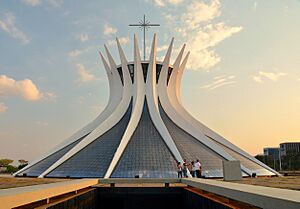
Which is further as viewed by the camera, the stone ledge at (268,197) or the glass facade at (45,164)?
the glass facade at (45,164)

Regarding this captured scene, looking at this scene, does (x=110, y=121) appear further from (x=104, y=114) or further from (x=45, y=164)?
(x=45, y=164)

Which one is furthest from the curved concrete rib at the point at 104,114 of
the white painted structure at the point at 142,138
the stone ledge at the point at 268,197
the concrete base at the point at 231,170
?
the stone ledge at the point at 268,197

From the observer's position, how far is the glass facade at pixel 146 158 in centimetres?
2524

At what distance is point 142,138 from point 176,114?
18.1ft

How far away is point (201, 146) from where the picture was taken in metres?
30.3

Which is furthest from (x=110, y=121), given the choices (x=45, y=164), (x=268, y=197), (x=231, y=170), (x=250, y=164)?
(x=268, y=197)

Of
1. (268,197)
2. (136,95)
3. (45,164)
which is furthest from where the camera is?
(136,95)

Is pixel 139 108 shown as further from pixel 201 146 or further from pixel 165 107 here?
pixel 201 146

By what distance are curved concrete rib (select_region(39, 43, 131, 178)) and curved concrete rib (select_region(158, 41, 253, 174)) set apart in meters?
3.75

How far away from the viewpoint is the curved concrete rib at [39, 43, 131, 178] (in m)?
28.9

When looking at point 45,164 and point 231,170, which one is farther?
point 45,164

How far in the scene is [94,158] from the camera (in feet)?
91.8

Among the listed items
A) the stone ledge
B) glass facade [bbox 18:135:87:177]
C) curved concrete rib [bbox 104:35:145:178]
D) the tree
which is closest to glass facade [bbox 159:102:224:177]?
curved concrete rib [bbox 104:35:145:178]

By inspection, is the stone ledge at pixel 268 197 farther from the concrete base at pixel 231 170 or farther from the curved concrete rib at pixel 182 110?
the curved concrete rib at pixel 182 110
